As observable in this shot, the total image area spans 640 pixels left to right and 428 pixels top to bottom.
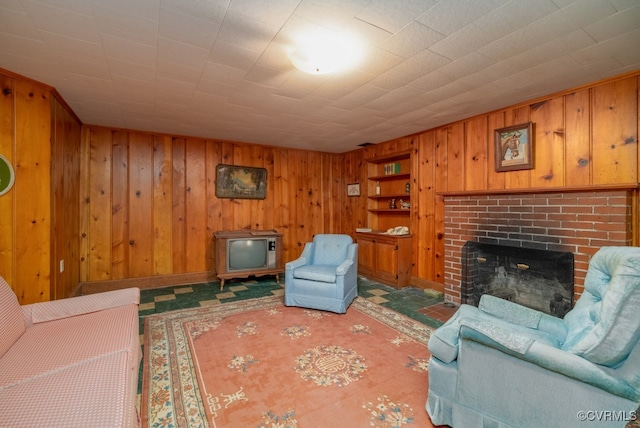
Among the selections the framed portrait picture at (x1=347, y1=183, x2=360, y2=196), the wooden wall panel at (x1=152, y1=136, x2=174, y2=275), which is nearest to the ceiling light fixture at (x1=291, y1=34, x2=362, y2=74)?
the wooden wall panel at (x1=152, y1=136, x2=174, y2=275)

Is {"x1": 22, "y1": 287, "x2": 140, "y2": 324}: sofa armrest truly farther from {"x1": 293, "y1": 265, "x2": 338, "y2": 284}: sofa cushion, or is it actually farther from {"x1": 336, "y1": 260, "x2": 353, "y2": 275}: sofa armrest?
{"x1": 336, "y1": 260, "x2": 353, "y2": 275}: sofa armrest

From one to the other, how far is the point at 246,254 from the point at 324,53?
3.11m

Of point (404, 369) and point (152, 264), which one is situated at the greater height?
point (152, 264)

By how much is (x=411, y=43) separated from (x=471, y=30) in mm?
367

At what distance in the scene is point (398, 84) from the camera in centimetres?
259

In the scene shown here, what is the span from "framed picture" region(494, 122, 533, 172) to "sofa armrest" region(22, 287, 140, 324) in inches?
153

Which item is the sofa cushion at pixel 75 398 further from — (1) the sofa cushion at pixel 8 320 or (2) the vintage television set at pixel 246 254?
(2) the vintage television set at pixel 246 254

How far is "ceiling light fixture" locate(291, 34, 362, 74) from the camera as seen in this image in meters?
1.92

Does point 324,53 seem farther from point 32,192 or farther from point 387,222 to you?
point 387,222

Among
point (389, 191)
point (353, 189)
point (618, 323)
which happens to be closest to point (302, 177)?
point (353, 189)

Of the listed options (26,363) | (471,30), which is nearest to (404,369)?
(26,363)

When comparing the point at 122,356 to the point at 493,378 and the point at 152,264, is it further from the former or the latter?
the point at 152,264

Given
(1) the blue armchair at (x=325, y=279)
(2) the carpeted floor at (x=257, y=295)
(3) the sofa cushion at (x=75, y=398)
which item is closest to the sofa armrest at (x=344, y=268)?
(1) the blue armchair at (x=325, y=279)

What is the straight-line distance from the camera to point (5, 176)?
7.78 feet
